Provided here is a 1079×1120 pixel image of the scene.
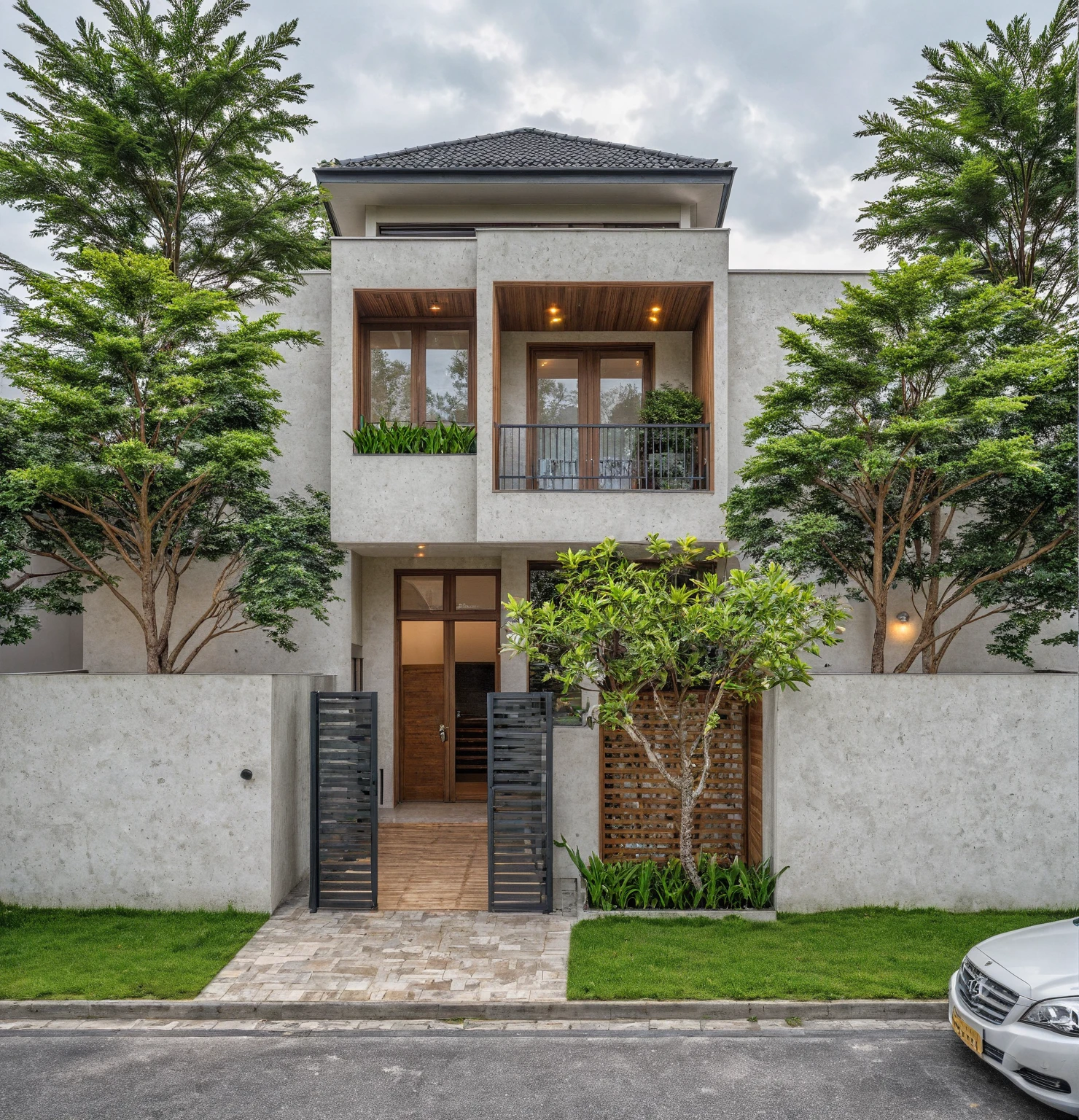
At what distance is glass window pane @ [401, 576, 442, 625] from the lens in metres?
13.1

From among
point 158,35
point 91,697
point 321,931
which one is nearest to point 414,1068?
point 321,931

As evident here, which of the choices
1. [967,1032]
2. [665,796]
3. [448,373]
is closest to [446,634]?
[448,373]

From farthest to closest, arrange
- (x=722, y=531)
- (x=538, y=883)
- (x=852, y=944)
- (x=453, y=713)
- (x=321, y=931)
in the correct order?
(x=453, y=713)
(x=722, y=531)
(x=538, y=883)
(x=321, y=931)
(x=852, y=944)

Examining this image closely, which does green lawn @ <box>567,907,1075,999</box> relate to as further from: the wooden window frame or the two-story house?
the wooden window frame

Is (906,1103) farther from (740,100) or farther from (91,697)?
(740,100)

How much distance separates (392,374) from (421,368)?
0.47 metres

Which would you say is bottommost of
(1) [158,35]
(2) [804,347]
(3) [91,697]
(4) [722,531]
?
(3) [91,697]

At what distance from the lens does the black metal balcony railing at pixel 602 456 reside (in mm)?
11148

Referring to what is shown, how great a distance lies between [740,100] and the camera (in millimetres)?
19391

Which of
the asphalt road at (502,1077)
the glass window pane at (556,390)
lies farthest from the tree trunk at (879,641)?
the glass window pane at (556,390)

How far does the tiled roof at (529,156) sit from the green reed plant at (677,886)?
10.2 m

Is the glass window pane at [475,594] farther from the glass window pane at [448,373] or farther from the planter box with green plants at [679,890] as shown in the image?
the planter box with green plants at [679,890]

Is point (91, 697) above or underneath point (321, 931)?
above

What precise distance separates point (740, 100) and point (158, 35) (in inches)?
547
